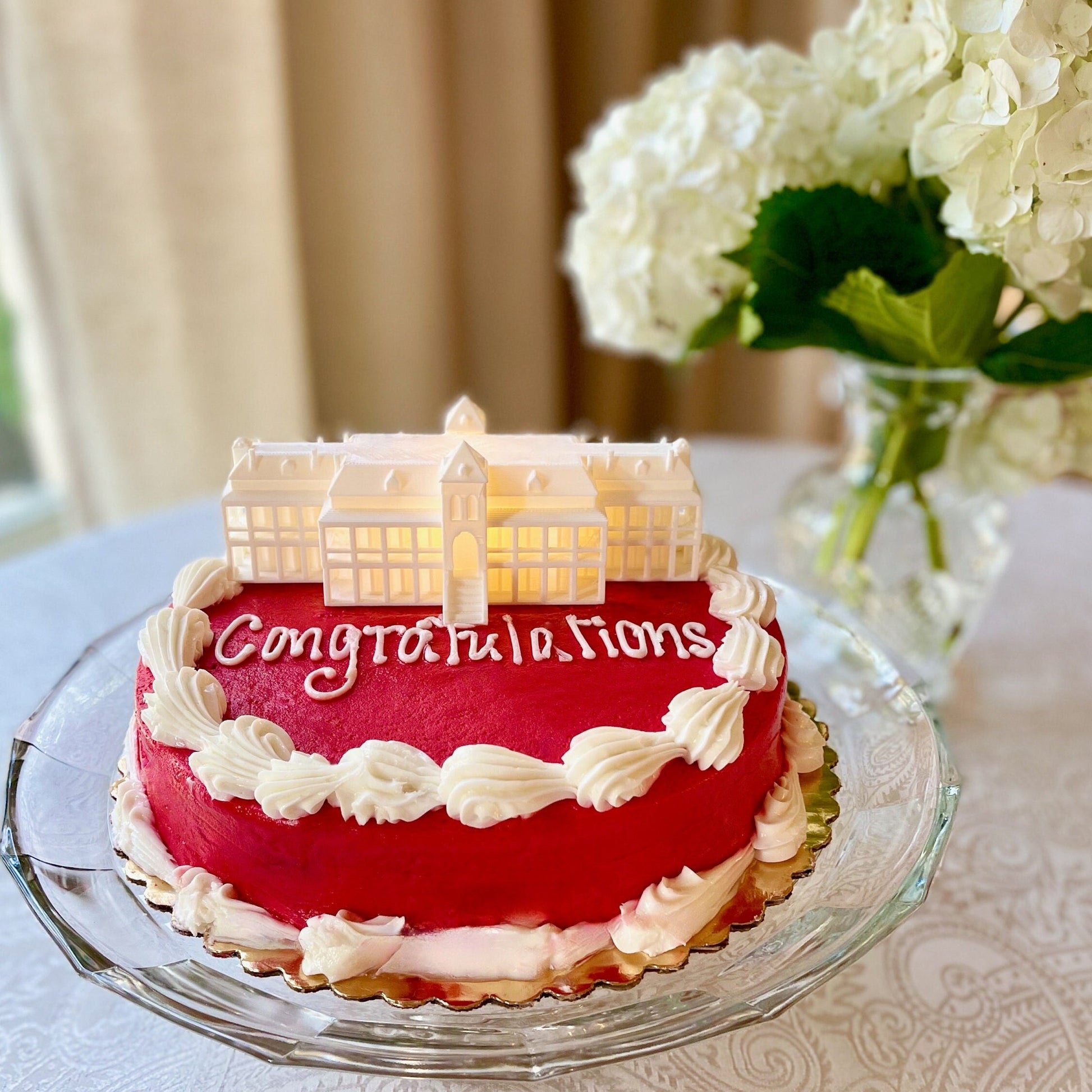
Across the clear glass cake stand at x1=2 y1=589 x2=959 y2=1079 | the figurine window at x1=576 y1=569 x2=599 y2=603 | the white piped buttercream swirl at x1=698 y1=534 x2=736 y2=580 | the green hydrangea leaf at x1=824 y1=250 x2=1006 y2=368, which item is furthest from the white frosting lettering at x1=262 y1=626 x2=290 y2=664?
the green hydrangea leaf at x1=824 y1=250 x2=1006 y2=368

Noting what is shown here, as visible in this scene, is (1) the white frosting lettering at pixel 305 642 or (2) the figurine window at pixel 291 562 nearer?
(1) the white frosting lettering at pixel 305 642

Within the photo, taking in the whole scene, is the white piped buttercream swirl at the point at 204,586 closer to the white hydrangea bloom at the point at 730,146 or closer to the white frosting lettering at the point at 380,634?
the white frosting lettering at the point at 380,634

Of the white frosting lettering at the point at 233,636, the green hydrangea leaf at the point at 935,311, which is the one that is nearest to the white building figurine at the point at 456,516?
the white frosting lettering at the point at 233,636

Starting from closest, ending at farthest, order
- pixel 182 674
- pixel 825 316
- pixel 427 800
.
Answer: pixel 427 800 < pixel 182 674 < pixel 825 316

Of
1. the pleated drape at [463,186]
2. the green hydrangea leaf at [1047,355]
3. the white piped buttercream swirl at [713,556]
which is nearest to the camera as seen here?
the white piped buttercream swirl at [713,556]

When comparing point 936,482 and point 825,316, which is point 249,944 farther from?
point 936,482

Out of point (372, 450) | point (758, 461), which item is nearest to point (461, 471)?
point (372, 450)

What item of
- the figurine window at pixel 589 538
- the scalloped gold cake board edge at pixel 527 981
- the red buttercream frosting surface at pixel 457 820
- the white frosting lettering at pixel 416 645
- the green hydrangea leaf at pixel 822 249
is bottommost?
the scalloped gold cake board edge at pixel 527 981
